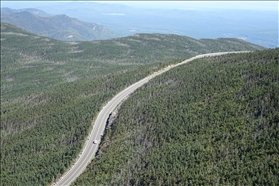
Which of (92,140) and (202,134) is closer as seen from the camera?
(202,134)

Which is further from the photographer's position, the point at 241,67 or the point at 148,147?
the point at 241,67

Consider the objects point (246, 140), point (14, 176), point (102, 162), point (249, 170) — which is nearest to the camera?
point (249, 170)

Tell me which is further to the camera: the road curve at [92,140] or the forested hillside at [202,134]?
the road curve at [92,140]

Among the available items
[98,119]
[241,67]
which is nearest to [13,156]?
[98,119]

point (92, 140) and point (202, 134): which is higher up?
point (202, 134)

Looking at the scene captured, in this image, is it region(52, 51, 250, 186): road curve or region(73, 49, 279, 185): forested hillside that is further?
region(52, 51, 250, 186): road curve

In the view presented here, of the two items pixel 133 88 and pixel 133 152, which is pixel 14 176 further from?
pixel 133 88

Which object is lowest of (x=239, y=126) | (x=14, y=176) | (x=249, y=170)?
(x=14, y=176)

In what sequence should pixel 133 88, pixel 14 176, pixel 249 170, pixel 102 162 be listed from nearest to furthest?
pixel 249 170 → pixel 102 162 → pixel 14 176 → pixel 133 88
